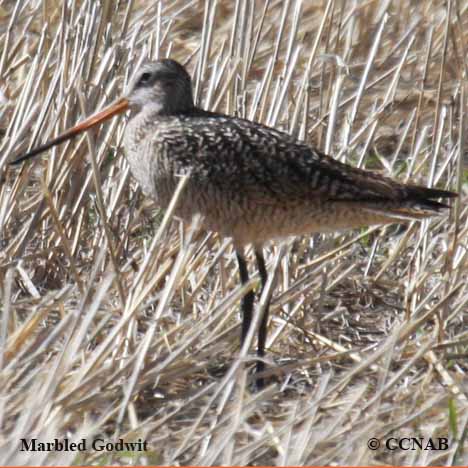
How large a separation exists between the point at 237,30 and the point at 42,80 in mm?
753

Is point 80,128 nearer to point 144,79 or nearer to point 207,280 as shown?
point 144,79

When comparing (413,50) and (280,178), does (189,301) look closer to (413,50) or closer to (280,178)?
(280,178)

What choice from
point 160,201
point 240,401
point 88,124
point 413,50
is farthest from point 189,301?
point 413,50

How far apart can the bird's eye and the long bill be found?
0.12 metres

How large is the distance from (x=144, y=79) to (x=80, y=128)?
359 millimetres

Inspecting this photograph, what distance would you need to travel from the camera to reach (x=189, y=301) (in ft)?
14.6

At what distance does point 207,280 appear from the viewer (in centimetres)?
479

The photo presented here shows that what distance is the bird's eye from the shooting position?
451cm
